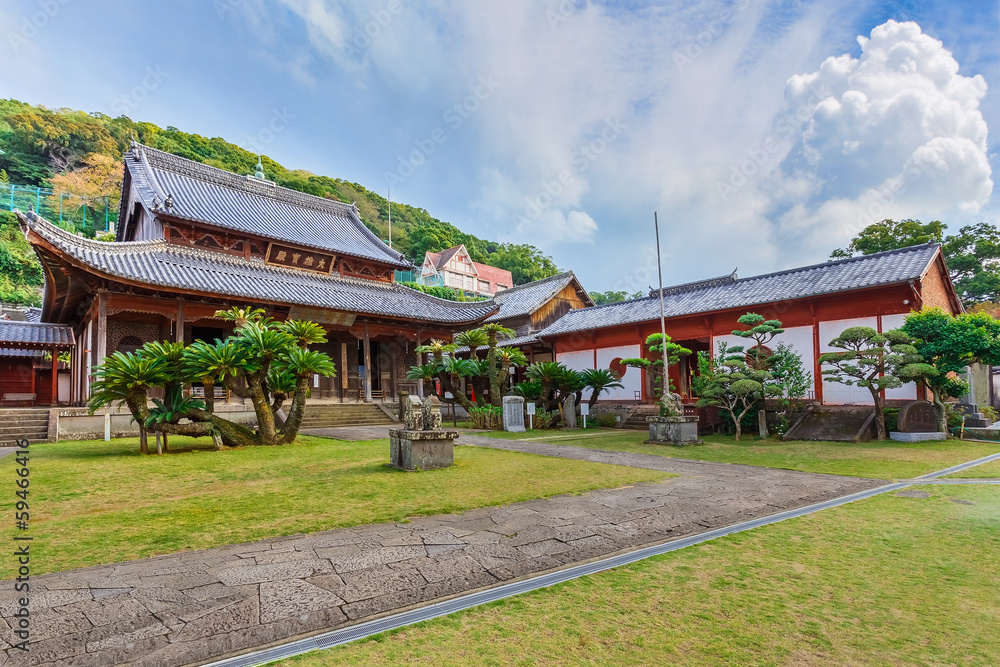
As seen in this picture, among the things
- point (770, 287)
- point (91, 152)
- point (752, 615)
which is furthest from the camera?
point (91, 152)

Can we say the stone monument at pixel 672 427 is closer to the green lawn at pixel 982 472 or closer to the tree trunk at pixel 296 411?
the green lawn at pixel 982 472

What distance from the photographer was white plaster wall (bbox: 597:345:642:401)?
68.7 ft

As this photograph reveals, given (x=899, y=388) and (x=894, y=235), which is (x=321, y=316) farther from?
(x=894, y=235)

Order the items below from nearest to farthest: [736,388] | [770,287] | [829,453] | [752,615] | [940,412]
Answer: [752,615]
[829,453]
[940,412]
[736,388]
[770,287]

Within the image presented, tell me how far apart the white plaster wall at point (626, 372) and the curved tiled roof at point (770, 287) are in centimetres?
118

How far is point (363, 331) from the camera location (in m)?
Answer: 20.9

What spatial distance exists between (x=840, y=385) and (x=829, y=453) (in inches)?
245

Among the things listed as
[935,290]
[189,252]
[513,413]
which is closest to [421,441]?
[513,413]

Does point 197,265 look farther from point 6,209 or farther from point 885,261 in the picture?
point 6,209

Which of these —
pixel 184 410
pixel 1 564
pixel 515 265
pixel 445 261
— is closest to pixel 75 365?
pixel 184 410

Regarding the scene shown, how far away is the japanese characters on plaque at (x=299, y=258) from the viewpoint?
22.2m

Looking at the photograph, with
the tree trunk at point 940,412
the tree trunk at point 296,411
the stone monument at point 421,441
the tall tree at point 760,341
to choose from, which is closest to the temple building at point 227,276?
the tree trunk at point 296,411

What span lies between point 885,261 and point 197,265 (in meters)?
22.9

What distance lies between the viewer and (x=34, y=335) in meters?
19.8
